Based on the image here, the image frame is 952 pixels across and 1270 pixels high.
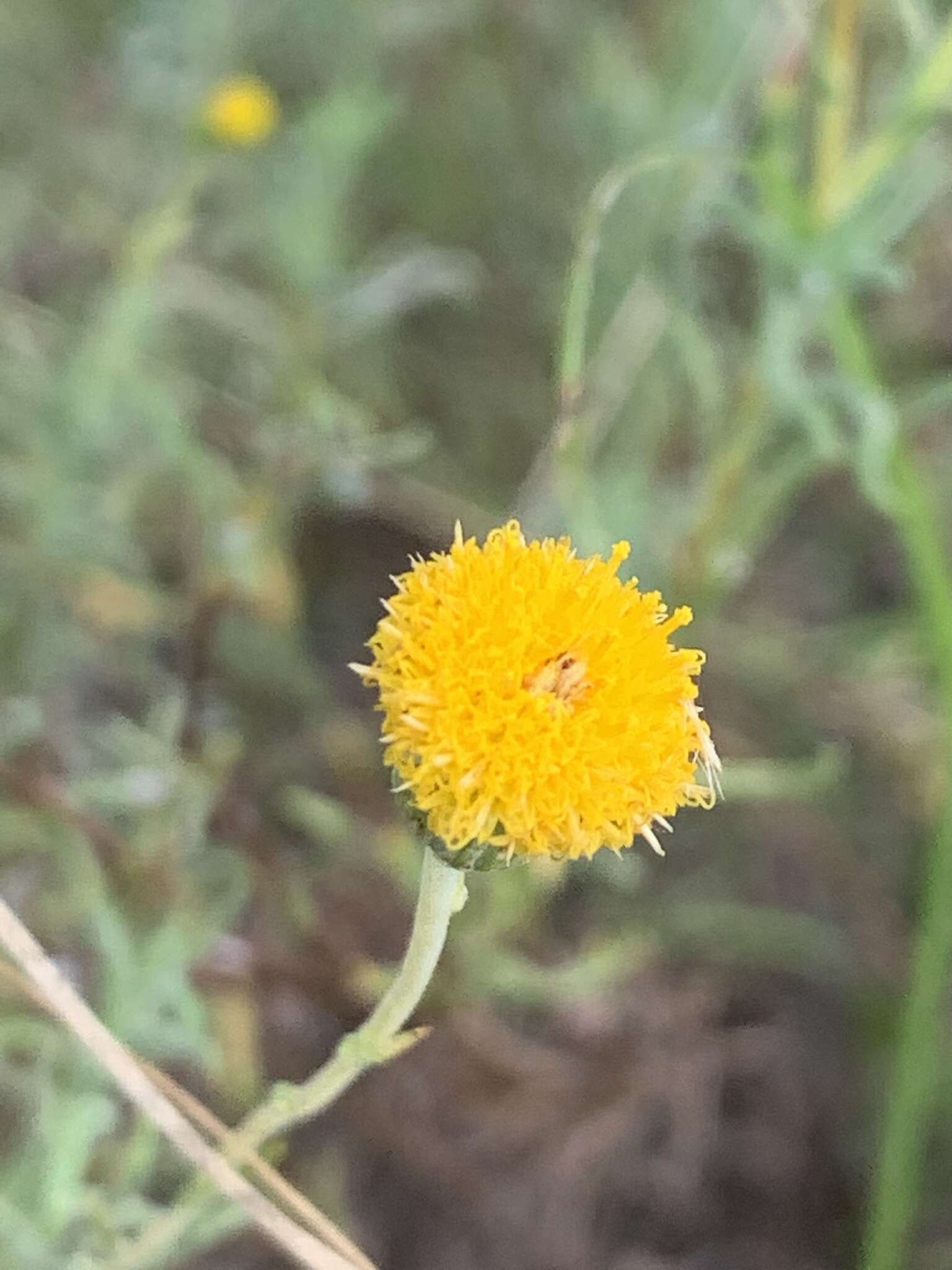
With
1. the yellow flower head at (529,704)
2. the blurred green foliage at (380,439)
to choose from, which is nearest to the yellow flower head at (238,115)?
the blurred green foliage at (380,439)

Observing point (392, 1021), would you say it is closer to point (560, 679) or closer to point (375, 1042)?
point (375, 1042)

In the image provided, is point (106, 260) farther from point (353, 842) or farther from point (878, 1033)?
point (878, 1033)

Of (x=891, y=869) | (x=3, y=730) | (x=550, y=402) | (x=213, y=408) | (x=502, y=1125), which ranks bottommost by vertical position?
(x=3, y=730)

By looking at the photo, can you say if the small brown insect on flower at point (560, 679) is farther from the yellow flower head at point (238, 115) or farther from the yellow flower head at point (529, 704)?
the yellow flower head at point (238, 115)

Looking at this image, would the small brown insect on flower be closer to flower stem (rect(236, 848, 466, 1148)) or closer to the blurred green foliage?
flower stem (rect(236, 848, 466, 1148))

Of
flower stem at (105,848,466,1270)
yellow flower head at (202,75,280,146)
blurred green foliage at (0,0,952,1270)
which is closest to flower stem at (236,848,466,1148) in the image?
flower stem at (105,848,466,1270)

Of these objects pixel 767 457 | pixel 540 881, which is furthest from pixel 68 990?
pixel 767 457

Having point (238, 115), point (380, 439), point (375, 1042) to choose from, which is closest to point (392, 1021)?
point (375, 1042)

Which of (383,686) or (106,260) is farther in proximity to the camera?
(106,260)
